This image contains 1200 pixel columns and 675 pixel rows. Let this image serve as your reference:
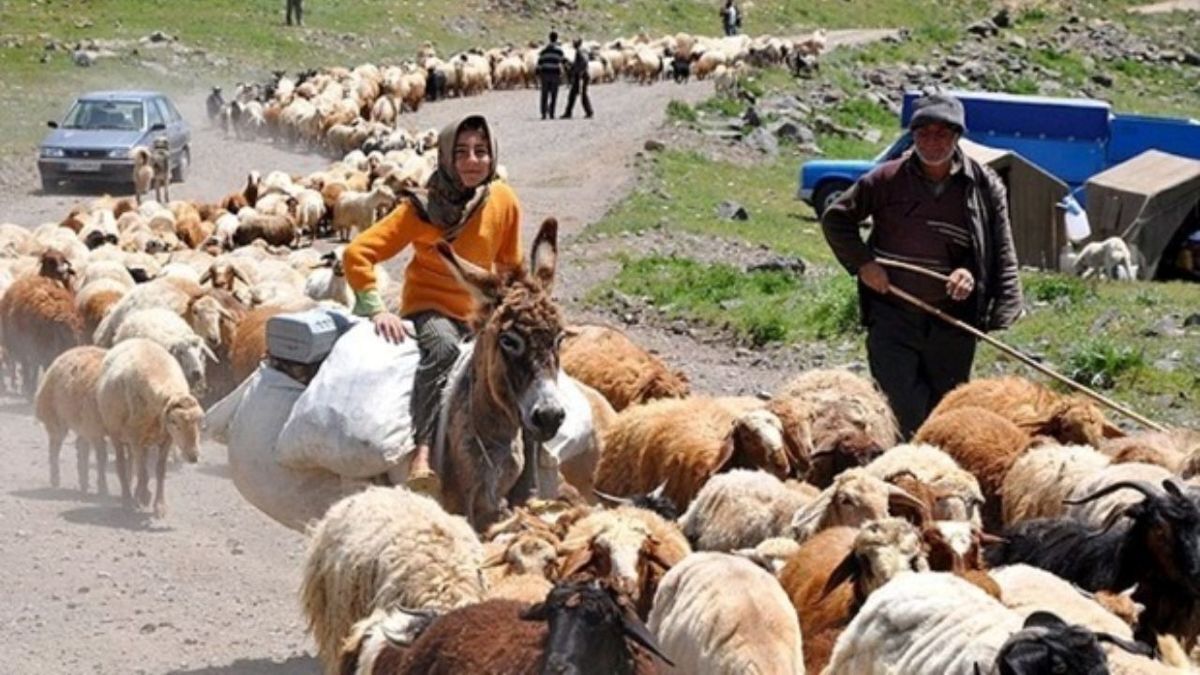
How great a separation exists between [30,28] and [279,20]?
286 inches

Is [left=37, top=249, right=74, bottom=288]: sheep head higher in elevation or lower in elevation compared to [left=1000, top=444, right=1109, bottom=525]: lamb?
lower

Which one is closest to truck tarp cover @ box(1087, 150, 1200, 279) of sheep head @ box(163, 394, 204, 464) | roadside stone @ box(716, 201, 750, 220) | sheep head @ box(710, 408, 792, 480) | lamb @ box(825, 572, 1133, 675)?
roadside stone @ box(716, 201, 750, 220)

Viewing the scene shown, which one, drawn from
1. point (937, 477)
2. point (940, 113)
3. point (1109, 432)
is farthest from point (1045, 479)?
point (940, 113)

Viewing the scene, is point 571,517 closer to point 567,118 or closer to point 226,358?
point 226,358

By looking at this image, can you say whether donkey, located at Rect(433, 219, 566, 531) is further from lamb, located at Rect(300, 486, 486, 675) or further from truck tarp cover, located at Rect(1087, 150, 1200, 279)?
truck tarp cover, located at Rect(1087, 150, 1200, 279)

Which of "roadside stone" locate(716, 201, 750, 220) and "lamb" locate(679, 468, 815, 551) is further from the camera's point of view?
"roadside stone" locate(716, 201, 750, 220)

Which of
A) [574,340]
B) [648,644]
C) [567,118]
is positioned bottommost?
[567,118]

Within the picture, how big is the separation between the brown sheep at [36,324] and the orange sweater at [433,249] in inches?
304

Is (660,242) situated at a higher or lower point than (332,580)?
lower

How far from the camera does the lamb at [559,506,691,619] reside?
21.9ft

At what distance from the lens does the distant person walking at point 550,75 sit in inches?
1547

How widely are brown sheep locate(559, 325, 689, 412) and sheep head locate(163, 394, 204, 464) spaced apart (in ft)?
8.08

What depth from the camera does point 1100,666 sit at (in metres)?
4.98

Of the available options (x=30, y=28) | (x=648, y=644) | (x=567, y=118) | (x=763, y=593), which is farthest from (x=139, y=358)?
(x=30, y=28)
